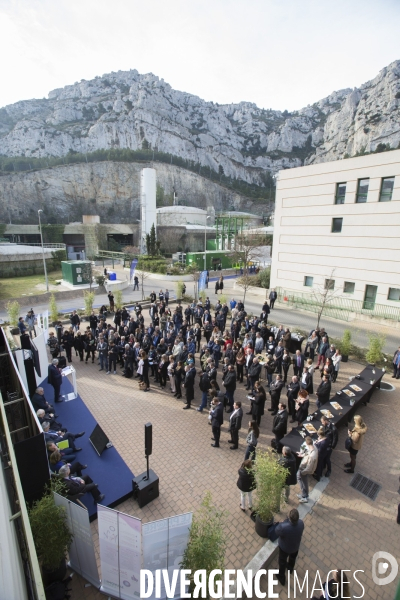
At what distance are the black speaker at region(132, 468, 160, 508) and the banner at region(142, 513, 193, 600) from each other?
5.80ft

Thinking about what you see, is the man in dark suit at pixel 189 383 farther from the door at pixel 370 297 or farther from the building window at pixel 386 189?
the building window at pixel 386 189

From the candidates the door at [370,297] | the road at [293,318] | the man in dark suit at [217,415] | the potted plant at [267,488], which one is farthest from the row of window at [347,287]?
the potted plant at [267,488]

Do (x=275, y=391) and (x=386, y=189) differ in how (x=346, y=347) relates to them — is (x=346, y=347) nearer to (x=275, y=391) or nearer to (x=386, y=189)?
(x=275, y=391)

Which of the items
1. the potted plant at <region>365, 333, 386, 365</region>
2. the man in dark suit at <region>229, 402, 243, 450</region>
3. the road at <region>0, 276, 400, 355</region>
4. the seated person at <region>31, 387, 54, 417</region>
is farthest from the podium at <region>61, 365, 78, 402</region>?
the road at <region>0, 276, 400, 355</region>

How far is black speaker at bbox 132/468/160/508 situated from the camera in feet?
19.4

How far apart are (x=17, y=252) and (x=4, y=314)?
2125 cm

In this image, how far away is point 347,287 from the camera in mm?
21266

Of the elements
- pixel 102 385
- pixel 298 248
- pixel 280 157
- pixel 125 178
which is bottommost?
pixel 102 385

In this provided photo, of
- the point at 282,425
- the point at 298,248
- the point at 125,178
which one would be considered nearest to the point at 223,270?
the point at 298,248

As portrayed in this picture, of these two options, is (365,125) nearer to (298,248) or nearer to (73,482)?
(298,248)

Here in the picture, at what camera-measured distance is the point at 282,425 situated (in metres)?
7.21

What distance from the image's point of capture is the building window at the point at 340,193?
20.6 metres

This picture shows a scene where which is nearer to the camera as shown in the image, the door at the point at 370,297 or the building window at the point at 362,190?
the building window at the point at 362,190

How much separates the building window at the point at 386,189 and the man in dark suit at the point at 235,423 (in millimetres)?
18069
